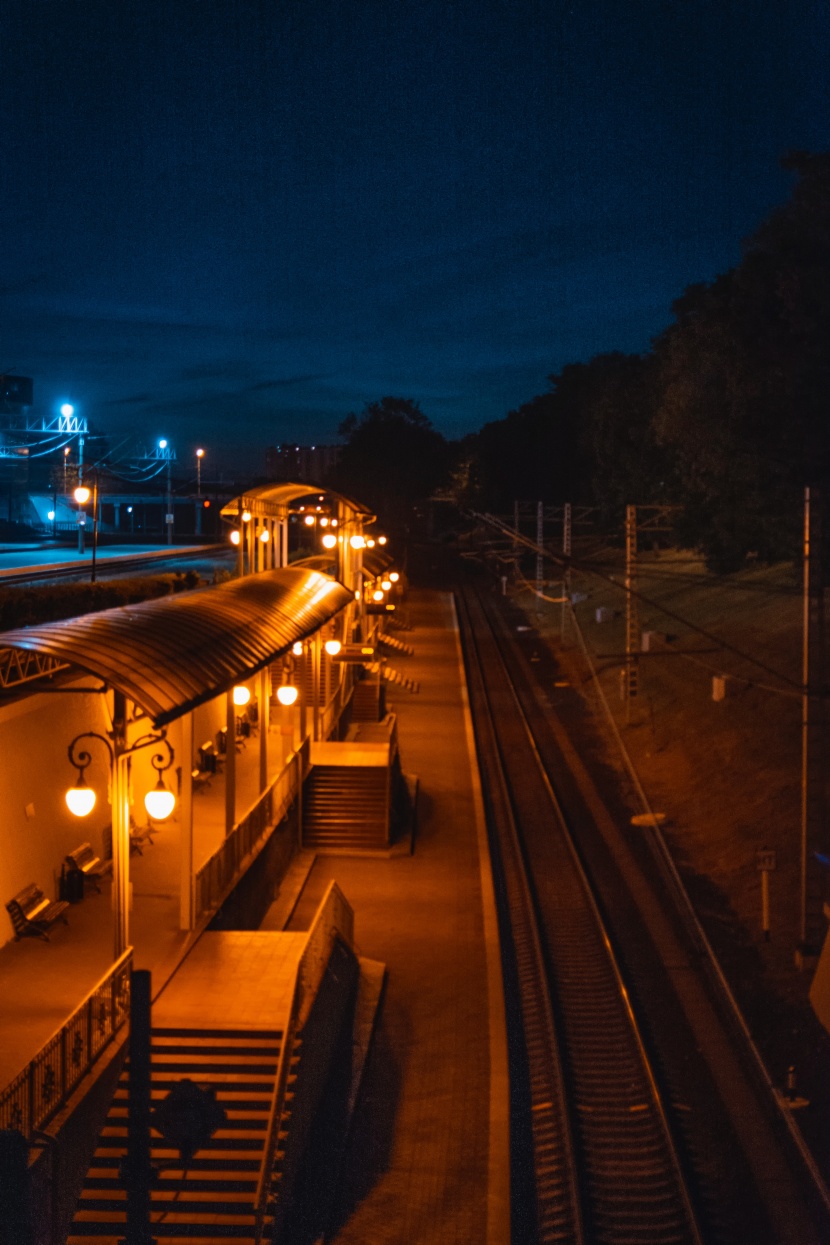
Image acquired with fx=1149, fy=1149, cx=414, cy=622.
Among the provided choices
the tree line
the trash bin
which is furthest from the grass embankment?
the tree line

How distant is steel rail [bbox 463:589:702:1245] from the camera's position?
29.0 feet

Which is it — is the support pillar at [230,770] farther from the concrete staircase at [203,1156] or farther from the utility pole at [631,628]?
the utility pole at [631,628]

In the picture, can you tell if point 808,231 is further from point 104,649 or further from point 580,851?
point 104,649

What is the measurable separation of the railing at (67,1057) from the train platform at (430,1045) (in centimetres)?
217

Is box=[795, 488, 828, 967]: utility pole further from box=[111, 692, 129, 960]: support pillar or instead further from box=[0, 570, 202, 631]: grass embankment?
box=[0, 570, 202, 631]: grass embankment

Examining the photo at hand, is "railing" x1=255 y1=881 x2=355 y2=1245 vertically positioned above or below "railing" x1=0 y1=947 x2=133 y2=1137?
below

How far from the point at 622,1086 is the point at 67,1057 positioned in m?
5.51

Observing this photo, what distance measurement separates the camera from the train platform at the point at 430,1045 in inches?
Result: 335

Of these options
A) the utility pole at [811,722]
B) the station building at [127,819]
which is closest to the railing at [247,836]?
the station building at [127,819]

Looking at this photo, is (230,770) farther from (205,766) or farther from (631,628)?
(631,628)

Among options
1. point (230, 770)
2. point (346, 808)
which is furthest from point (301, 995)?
point (346, 808)

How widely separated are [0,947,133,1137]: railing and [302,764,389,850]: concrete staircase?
10.3m

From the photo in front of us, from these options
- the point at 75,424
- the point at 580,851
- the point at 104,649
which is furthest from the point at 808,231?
the point at 75,424

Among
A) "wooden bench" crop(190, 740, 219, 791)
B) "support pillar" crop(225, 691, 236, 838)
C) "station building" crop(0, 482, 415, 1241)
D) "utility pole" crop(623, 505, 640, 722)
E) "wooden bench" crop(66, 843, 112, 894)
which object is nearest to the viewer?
"station building" crop(0, 482, 415, 1241)
